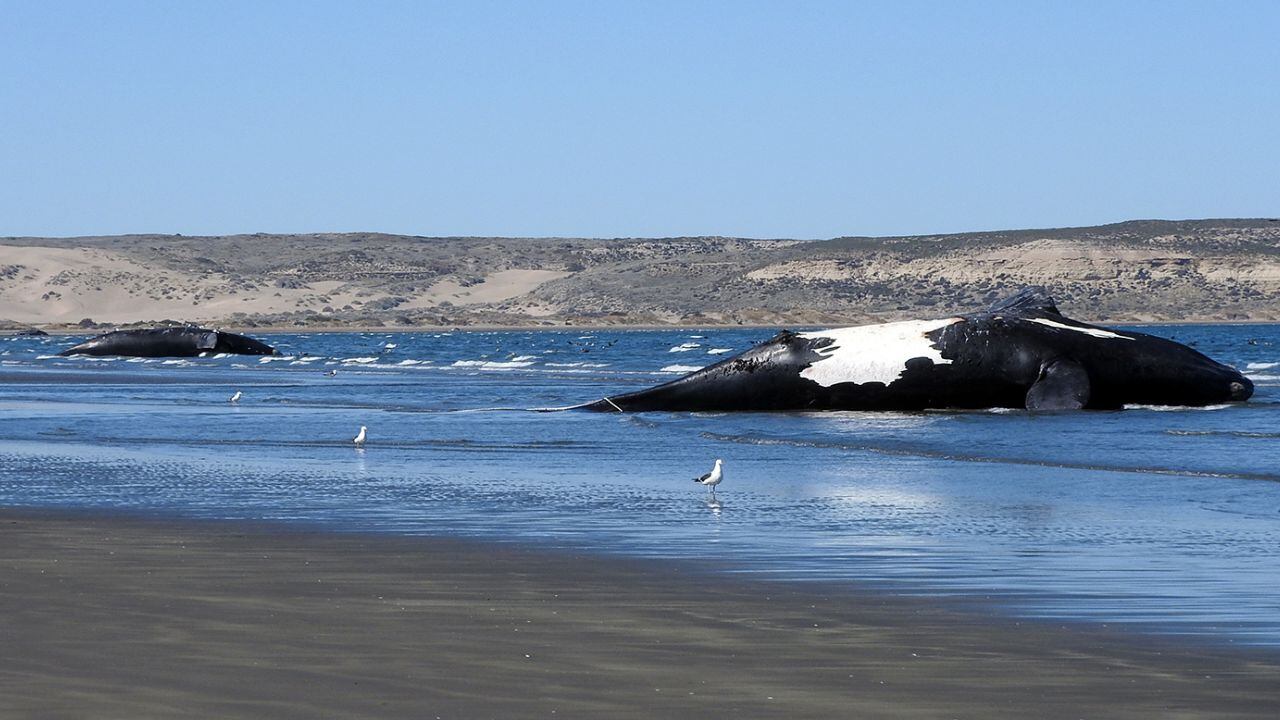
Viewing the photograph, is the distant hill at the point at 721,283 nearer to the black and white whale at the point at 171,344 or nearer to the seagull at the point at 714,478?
the black and white whale at the point at 171,344

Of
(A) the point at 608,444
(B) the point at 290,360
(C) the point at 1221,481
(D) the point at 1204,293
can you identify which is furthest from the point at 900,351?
(D) the point at 1204,293

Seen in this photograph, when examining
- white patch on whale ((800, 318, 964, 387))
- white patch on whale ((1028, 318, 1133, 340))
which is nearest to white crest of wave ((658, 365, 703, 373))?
white patch on whale ((800, 318, 964, 387))

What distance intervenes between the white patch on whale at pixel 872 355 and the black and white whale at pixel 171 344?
37704 millimetres

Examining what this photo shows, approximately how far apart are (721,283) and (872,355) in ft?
474

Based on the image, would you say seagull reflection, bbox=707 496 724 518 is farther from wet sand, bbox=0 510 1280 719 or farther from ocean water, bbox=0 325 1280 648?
wet sand, bbox=0 510 1280 719

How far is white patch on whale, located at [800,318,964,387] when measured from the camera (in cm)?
1764

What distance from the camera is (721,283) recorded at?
162 metres

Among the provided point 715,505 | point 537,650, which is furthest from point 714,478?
A: point 537,650

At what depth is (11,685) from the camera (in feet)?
17.7

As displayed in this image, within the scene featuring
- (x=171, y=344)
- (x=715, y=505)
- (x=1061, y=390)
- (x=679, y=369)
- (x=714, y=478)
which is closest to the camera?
(x=715, y=505)

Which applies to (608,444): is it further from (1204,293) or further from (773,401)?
(1204,293)

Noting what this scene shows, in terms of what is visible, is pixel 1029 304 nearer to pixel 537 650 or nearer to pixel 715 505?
pixel 715 505

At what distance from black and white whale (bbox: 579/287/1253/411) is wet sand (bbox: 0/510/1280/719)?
9.72 meters

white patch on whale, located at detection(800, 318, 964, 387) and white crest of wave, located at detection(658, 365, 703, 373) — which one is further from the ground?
white patch on whale, located at detection(800, 318, 964, 387)
